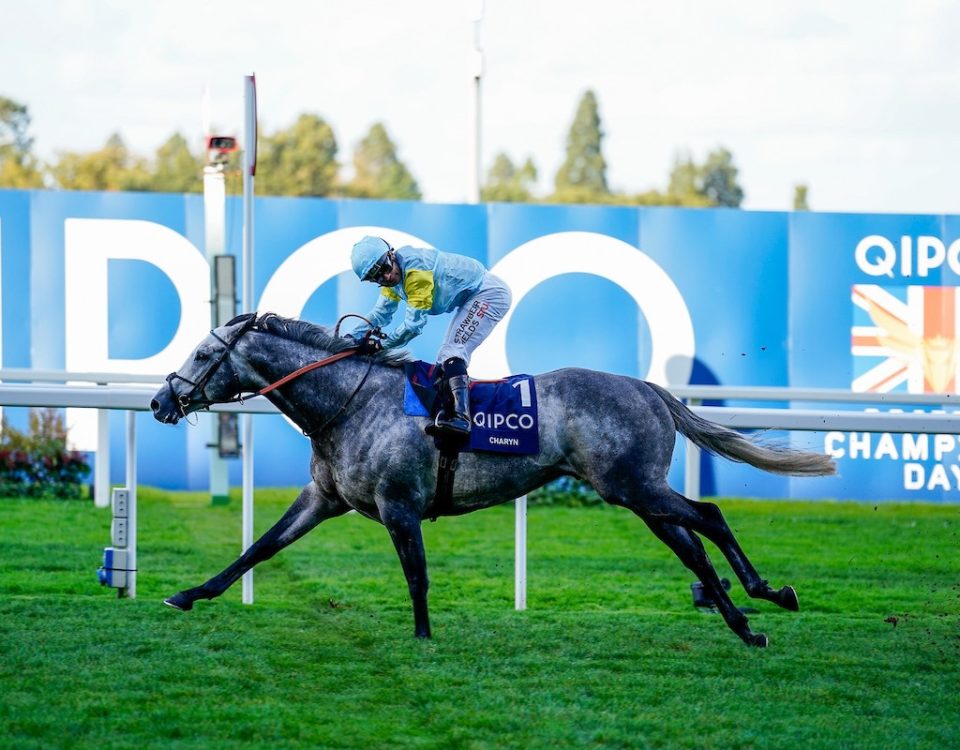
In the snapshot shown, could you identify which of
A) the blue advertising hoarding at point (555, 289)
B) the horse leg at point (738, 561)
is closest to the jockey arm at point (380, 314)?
the horse leg at point (738, 561)

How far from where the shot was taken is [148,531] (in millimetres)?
9242

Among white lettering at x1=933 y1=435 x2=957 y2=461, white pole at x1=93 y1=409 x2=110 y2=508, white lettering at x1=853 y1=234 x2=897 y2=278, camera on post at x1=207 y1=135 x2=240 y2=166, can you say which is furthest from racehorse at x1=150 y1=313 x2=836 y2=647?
white lettering at x1=853 y1=234 x2=897 y2=278

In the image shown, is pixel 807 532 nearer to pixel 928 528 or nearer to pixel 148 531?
pixel 928 528

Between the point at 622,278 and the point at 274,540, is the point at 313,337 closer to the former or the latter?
the point at 274,540

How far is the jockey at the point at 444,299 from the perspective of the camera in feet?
18.1

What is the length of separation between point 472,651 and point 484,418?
942 mm

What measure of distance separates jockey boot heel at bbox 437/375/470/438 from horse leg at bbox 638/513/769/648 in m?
0.85

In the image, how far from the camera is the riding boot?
18.0ft

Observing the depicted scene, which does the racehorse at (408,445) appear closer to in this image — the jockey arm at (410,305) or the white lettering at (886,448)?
the jockey arm at (410,305)

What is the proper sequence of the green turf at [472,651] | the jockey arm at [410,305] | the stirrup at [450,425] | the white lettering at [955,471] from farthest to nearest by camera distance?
the white lettering at [955,471] < the jockey arm at [410,305] < the stirrup at [450,425] < the green turf at [472,651]

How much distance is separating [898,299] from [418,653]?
7558 millimetres

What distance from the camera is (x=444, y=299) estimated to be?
5.79m

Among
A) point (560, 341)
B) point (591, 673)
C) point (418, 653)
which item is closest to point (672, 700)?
point (591, 673)

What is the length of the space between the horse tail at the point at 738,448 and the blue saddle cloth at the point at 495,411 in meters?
0.63
